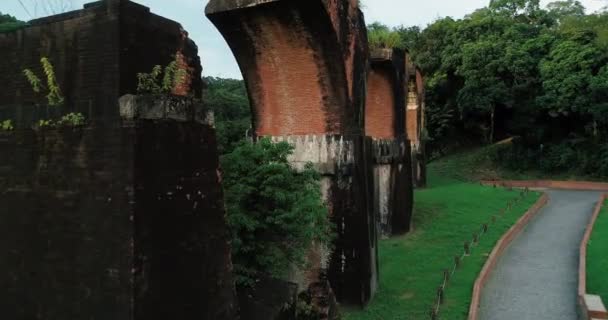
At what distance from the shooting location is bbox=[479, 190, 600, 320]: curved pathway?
823 cm

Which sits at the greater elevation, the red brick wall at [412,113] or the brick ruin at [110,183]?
the red brick wall at [412,113]

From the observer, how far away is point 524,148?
2689 centimetres

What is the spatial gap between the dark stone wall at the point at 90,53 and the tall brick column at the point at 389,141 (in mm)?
9091

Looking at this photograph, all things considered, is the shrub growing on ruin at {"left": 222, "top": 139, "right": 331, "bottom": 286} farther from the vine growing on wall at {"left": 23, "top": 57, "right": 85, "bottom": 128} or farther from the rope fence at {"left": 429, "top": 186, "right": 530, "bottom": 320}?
the rope fence at {"left": 429, "top": 186, "right": 530, "bottom": 320}

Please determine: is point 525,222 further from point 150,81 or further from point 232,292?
point 150,81

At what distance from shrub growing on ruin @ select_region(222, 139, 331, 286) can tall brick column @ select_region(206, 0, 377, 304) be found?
2.25 metres

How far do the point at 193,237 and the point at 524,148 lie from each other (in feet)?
85.0

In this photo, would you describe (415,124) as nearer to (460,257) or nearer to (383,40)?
(383,40)

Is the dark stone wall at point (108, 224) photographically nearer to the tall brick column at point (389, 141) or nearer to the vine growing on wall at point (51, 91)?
the vine growing on wall at point (51, 91)

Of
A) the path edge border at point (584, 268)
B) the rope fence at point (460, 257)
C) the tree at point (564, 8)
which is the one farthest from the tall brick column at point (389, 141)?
the tree at point (564, 8)

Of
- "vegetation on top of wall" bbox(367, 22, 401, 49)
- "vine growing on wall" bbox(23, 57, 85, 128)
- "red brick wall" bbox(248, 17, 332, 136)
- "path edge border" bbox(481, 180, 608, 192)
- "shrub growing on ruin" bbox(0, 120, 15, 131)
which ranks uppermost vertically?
"vegetation on top of wall" bbox(367, 22, 401, 49)

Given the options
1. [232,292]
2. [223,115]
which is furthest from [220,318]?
[223,115]

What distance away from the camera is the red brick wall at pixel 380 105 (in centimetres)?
1400

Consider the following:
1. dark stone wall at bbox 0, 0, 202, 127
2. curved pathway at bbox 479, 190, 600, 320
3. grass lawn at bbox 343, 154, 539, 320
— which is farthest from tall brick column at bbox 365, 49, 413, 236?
dark stone wall at bbox 0, 0, 202, 127
